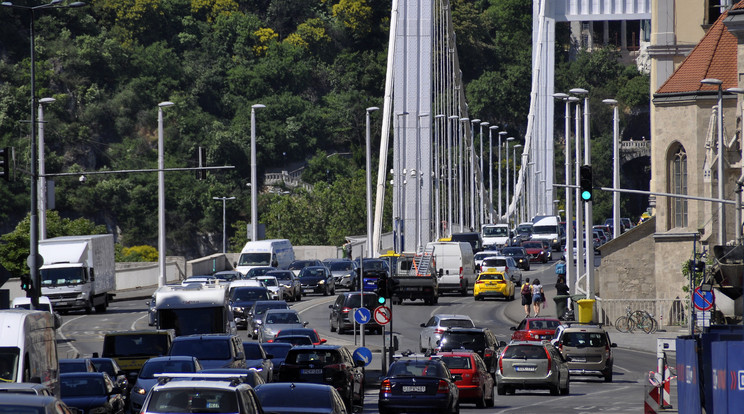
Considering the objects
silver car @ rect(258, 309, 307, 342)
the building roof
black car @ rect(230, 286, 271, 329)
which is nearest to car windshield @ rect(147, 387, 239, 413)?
silver car @ rect(258, 309, 307, 342)

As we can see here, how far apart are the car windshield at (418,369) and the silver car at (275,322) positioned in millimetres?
14517

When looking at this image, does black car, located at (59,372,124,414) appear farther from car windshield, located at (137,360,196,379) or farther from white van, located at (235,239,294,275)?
white van, located at (235,239,294,275)

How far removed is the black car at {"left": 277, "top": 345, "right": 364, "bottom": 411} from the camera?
94.4 feet

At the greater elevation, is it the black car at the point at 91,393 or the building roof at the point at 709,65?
the building roof at the point at 709,65

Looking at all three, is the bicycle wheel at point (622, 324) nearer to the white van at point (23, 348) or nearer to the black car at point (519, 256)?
the black car at point (519, 256)

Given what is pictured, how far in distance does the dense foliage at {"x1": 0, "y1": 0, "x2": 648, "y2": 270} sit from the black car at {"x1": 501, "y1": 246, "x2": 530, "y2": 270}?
120ft

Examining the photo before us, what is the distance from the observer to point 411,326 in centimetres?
5241

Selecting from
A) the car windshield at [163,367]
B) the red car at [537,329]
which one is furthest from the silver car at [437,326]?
the car windshield at [163,367]

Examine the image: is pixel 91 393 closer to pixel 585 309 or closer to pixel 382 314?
pixel 382 314

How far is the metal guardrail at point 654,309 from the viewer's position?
175ft

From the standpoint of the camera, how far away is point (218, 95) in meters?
154

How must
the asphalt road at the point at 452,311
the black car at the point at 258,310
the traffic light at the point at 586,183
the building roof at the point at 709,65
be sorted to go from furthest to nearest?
1. the building roof at the point at 709,65
2. the black car at the point at 258,310
3. the traffic light at the point at 586,183
4. the asphalt road at the point at 452,311

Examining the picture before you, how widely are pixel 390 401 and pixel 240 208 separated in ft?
361

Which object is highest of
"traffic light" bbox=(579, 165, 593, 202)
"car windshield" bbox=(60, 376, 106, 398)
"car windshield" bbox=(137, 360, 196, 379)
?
"traffic light" bbox=(579, 165, 593, 202)
